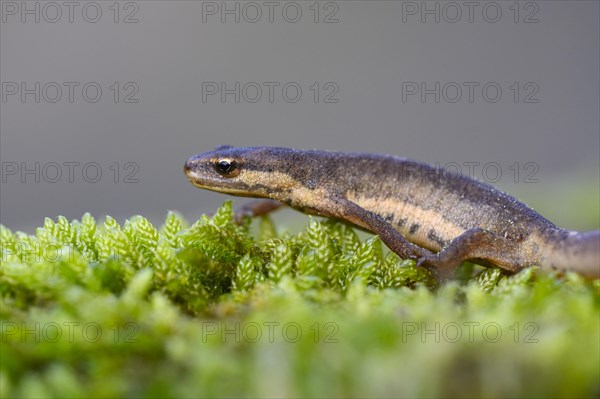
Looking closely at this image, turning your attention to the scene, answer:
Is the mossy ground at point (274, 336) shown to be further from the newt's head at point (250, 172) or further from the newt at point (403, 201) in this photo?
the newt's head at point (250, 172)

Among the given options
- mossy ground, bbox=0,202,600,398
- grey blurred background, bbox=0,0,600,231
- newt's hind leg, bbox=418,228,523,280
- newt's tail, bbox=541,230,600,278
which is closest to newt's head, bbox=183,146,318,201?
newt's hind leg, bbox=418,228,523,280

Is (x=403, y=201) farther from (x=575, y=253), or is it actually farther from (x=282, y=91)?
(x=282, y=91)

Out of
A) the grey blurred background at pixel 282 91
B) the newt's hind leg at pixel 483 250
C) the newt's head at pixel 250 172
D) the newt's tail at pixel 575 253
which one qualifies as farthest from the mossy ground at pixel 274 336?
the grey blurred background at pixel 282 91

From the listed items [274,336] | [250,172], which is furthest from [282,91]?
[274,336]

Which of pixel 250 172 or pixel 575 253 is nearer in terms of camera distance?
pixel 575 253

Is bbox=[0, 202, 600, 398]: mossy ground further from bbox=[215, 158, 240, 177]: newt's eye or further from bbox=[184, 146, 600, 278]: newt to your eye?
bbox=[215, 158, 240, 177]: newt's eye

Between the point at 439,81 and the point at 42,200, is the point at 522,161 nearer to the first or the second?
the point at 439,81

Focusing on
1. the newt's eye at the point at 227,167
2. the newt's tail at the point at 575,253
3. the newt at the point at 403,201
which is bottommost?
the newt's tail at the point at 575,253
